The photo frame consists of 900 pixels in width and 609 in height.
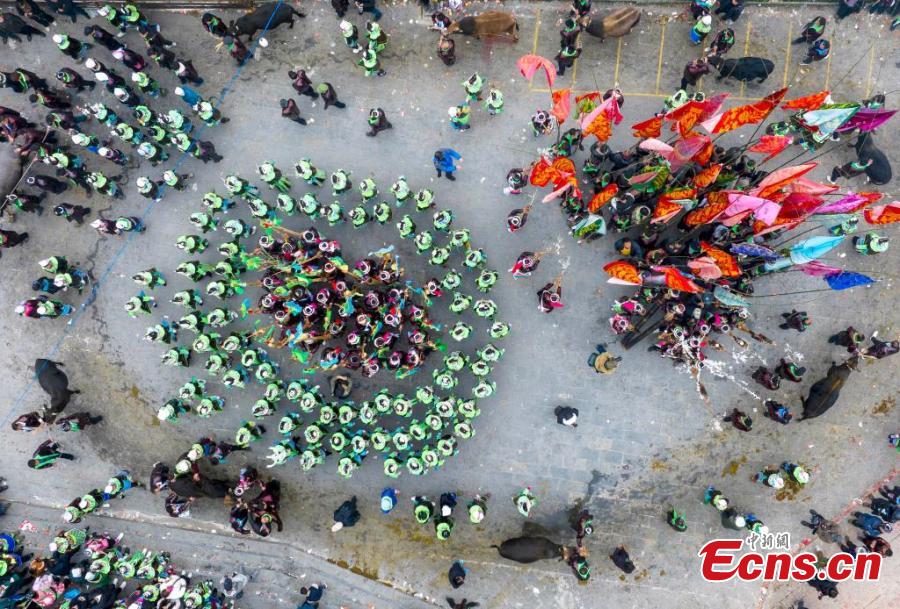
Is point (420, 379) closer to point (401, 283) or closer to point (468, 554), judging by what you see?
point (401, 283)

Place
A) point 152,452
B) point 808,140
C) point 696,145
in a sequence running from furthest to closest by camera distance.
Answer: point 152,452 → point 808,140 → point 696,145

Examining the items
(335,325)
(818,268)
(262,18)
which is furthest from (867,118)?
(262,18)

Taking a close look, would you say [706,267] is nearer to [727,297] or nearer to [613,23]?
[727,297]

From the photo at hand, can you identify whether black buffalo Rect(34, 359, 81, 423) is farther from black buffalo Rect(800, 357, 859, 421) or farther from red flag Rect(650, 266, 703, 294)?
black buffalo Rect(800, 357, 859, 421)

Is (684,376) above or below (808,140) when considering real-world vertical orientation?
below

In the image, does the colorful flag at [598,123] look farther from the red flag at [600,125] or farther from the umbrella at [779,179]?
the umbrella at [779,179]

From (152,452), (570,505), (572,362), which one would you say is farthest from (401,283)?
(152,452)

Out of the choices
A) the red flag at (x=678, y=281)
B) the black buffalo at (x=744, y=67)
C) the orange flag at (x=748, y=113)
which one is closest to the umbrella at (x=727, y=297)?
the red flag at (x=678, y=281)
